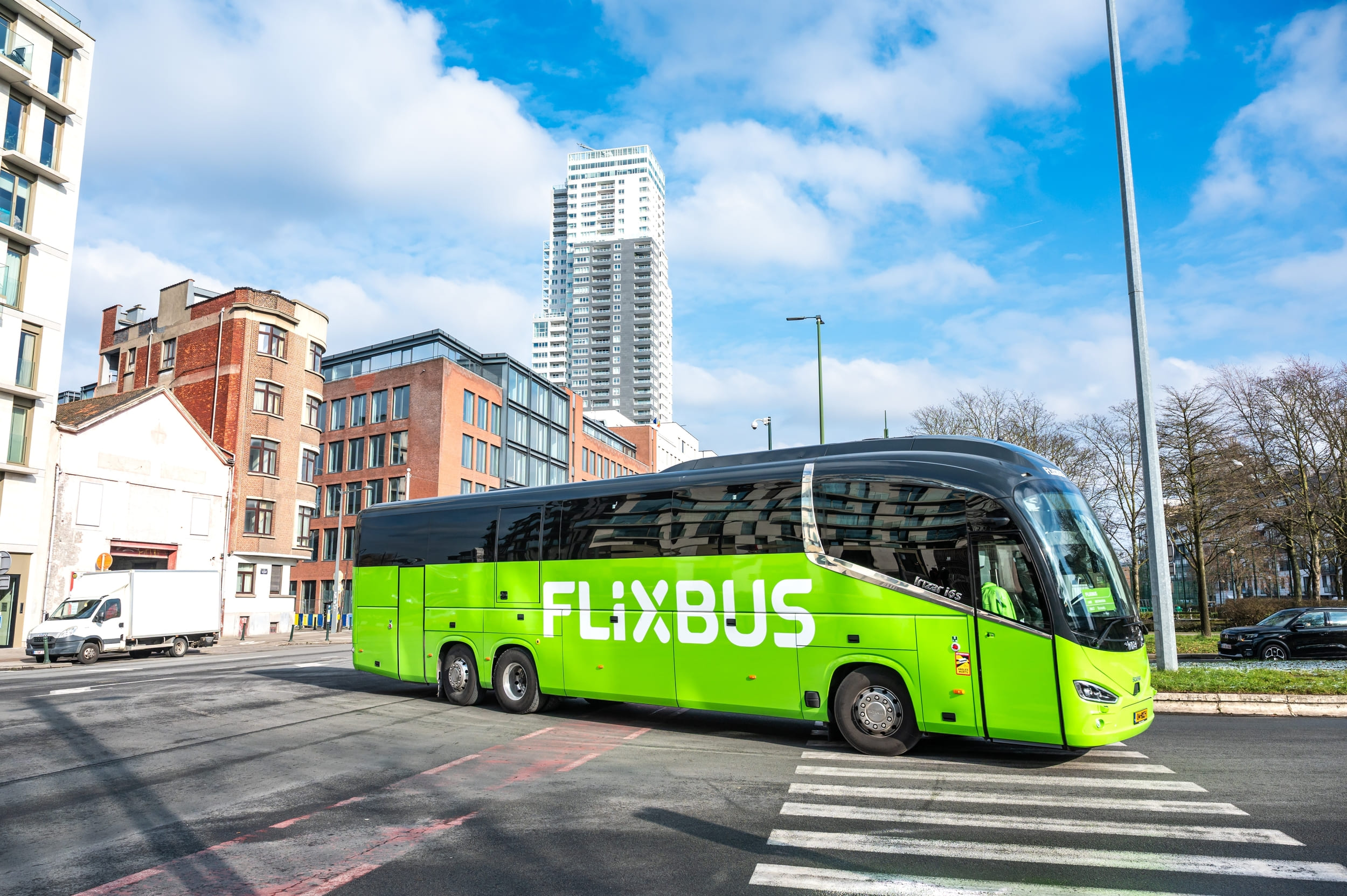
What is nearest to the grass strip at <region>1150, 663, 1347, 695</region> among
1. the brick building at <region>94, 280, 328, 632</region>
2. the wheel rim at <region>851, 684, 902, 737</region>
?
the wheel rim at <region>851, 684, 902, 737</region>

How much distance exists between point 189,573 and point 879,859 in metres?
30.1

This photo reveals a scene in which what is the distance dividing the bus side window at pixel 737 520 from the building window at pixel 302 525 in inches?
1558

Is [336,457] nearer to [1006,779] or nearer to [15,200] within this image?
[15,200]

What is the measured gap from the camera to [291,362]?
150ft

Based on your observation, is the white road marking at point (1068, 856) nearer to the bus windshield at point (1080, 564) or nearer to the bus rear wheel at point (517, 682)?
the bus windshield at point (1080, 564)

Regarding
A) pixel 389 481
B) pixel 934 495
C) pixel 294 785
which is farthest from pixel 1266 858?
pixel 389 481

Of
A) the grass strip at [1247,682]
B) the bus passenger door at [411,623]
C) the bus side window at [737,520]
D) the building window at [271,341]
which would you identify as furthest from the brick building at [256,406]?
the grass strip at [1247,682]

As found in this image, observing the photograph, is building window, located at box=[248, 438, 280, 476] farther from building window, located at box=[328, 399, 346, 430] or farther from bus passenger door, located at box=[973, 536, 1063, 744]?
bus passenger door, located at box=[973, 536, 1063, 744]

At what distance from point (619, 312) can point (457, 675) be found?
170 metres

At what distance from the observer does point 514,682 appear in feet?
43.5

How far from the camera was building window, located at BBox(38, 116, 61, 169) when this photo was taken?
33281 mm

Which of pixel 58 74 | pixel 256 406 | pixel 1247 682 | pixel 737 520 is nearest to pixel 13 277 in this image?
pixel 58 74

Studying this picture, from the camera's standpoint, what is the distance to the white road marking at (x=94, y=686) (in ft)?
52.1

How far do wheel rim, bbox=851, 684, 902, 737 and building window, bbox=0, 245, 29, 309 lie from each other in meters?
34.5
